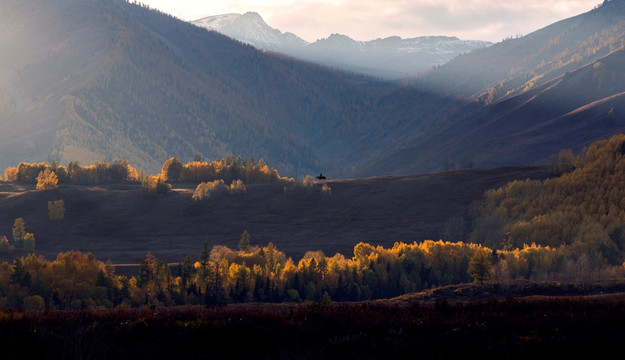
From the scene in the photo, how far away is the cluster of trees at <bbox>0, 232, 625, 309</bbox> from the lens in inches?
3204

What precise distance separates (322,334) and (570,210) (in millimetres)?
129513

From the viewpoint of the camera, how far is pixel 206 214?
191750mm

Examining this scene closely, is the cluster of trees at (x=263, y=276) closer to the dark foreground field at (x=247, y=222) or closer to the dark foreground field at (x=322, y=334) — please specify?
the dark foreground field at (x=322, y=334)

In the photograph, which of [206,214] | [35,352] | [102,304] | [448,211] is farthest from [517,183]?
[35,352]

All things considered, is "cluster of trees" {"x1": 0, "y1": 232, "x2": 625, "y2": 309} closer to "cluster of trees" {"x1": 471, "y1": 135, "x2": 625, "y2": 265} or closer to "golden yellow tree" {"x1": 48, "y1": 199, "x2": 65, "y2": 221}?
"cluster of trees" {"x1": 471, "y1": 135, "x2": 625, "y2": 265}

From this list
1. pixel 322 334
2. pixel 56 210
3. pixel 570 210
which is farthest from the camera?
pixel 56 210

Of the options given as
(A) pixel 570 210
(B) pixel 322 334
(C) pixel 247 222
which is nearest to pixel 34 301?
(B) pixel 322 334

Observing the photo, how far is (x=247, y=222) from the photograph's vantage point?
185m

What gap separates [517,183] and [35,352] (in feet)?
539

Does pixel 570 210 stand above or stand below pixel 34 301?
below

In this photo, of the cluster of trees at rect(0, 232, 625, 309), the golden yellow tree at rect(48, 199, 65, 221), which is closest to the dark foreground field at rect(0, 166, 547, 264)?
the golden yellow tree at rect(48, 199, 65, 221)

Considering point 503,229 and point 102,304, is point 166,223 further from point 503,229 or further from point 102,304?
point 102,304

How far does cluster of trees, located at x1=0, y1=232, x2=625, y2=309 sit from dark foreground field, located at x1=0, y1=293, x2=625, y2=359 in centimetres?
3818

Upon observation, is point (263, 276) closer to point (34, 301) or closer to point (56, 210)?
point (34, 301)
